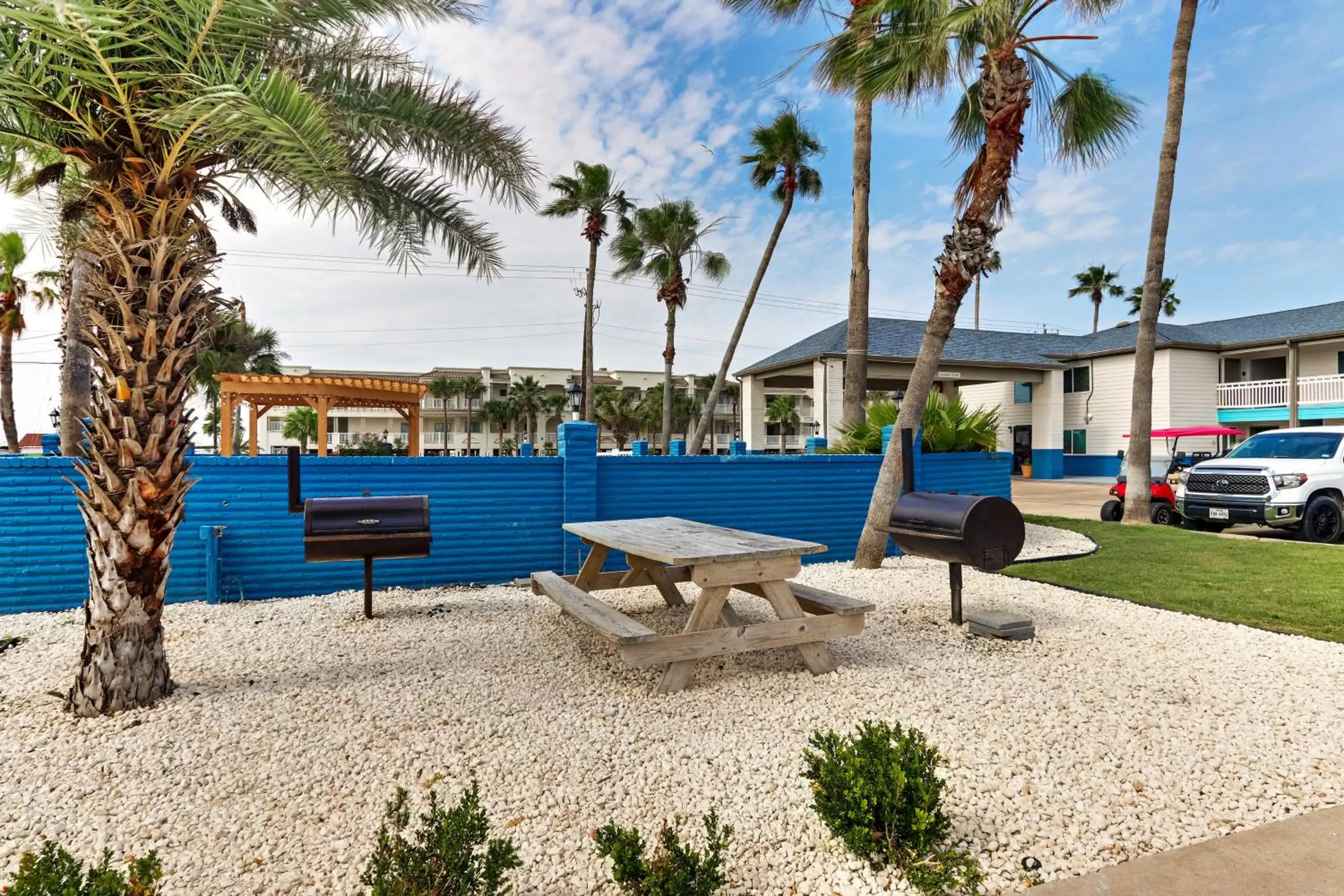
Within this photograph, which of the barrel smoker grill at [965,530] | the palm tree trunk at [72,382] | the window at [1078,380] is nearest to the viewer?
the barrel smoker grill at [965,530]

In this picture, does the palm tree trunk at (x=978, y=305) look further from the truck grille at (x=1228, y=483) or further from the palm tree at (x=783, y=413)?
the truck grille at (x=1228, y=483)

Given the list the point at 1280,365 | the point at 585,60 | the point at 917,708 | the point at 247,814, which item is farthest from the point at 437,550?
the point at 1280,365

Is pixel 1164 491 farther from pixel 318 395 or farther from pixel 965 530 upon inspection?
pixel 318 395

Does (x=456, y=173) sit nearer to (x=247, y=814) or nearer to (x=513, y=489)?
(x=513, y=489)

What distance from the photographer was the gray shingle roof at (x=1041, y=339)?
22469mm

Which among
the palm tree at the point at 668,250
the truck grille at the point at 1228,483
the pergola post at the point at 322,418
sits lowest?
the truck grille at the point at 1228,483

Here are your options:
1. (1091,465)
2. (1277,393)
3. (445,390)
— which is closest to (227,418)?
(1091,465)

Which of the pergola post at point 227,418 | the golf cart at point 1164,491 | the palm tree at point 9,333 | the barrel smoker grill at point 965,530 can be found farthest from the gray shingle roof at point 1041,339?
the palm tree at point 9,333

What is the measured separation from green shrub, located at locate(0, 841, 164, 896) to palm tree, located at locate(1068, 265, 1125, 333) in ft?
164

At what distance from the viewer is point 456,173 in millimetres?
5449

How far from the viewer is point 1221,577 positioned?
287 inches

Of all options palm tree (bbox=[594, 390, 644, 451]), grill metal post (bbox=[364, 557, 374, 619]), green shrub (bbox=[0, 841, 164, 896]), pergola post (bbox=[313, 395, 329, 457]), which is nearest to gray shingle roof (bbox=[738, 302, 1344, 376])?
pergola post (bbox=[313, 395, 329, 457])

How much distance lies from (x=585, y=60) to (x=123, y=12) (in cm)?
716

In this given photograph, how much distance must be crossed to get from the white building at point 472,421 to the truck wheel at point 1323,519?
147ft
